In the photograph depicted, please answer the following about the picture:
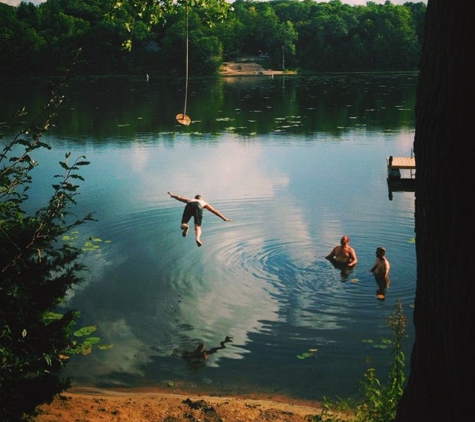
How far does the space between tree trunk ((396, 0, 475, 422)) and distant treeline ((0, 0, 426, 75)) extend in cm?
10483

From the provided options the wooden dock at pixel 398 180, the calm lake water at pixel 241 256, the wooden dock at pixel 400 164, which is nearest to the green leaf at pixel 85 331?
the calm lake water at pixel 241 256

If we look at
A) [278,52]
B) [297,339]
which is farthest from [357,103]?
[278,52]

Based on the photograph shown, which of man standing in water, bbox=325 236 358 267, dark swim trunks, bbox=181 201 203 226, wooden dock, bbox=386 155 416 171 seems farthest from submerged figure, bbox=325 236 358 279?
wooden dock, bbox=386 155 416 171

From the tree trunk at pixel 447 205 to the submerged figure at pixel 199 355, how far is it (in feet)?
24.9

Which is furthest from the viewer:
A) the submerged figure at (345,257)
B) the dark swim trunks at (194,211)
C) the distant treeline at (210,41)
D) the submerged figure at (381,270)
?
the distant treeline at (210,41)

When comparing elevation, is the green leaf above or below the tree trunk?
below

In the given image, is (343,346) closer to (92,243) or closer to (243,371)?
(243,371)

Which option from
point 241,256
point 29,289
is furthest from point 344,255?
point 29,289

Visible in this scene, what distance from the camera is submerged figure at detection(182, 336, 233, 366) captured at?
11.4 m

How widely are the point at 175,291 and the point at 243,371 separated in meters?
4.09

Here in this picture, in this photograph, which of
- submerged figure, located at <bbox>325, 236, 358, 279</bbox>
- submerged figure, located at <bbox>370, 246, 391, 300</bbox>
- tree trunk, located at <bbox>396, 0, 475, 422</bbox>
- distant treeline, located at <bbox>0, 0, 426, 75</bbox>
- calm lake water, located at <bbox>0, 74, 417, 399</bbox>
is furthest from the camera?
distant treeline, located at <bbox>0, 0, 426, 75</bbox>

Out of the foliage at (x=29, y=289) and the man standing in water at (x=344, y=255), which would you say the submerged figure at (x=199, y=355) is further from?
the man standing in water at (x=344, y=255)

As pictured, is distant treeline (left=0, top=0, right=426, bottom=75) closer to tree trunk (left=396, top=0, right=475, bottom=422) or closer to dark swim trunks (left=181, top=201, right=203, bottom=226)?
dark swim trunks (left=181, top=201, right=203, bottom=226)

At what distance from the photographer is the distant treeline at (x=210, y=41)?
113 m
